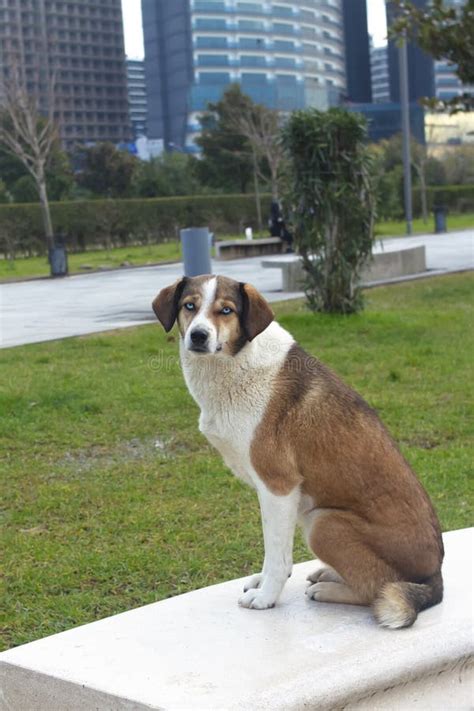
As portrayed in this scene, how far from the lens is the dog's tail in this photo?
322 centimetres

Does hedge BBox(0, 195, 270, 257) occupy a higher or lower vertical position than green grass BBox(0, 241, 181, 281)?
higher

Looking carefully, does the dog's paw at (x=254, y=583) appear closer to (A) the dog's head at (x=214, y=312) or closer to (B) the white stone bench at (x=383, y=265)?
(A) the dog's head at (x=214, y=312)

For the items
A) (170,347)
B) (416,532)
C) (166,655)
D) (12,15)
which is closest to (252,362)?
(416,532)

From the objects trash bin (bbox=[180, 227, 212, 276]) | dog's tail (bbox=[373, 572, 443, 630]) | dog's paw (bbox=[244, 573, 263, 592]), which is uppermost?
trash bin (bbox=[180, 227, 212, 276])

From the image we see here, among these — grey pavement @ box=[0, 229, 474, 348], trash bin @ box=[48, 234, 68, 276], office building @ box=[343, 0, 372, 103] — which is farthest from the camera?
office building @ box=[343, 0, 372, 103]

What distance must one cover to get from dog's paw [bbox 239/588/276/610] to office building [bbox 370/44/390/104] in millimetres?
108786

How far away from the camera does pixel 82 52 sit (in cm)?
8838

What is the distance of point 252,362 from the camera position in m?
3.39

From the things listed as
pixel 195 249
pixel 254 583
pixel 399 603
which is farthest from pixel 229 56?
pixel 399 603

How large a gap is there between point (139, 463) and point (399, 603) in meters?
3.61

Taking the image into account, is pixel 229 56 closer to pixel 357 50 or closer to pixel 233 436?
pixel 357 50

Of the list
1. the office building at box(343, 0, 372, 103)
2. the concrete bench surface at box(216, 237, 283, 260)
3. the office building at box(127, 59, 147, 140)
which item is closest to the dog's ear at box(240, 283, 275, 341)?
the concrete bench surface at box(216, 237, 283, 260)

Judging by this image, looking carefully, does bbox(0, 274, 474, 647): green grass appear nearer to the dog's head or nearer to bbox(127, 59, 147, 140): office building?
the dog's head

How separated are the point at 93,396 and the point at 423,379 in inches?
111
